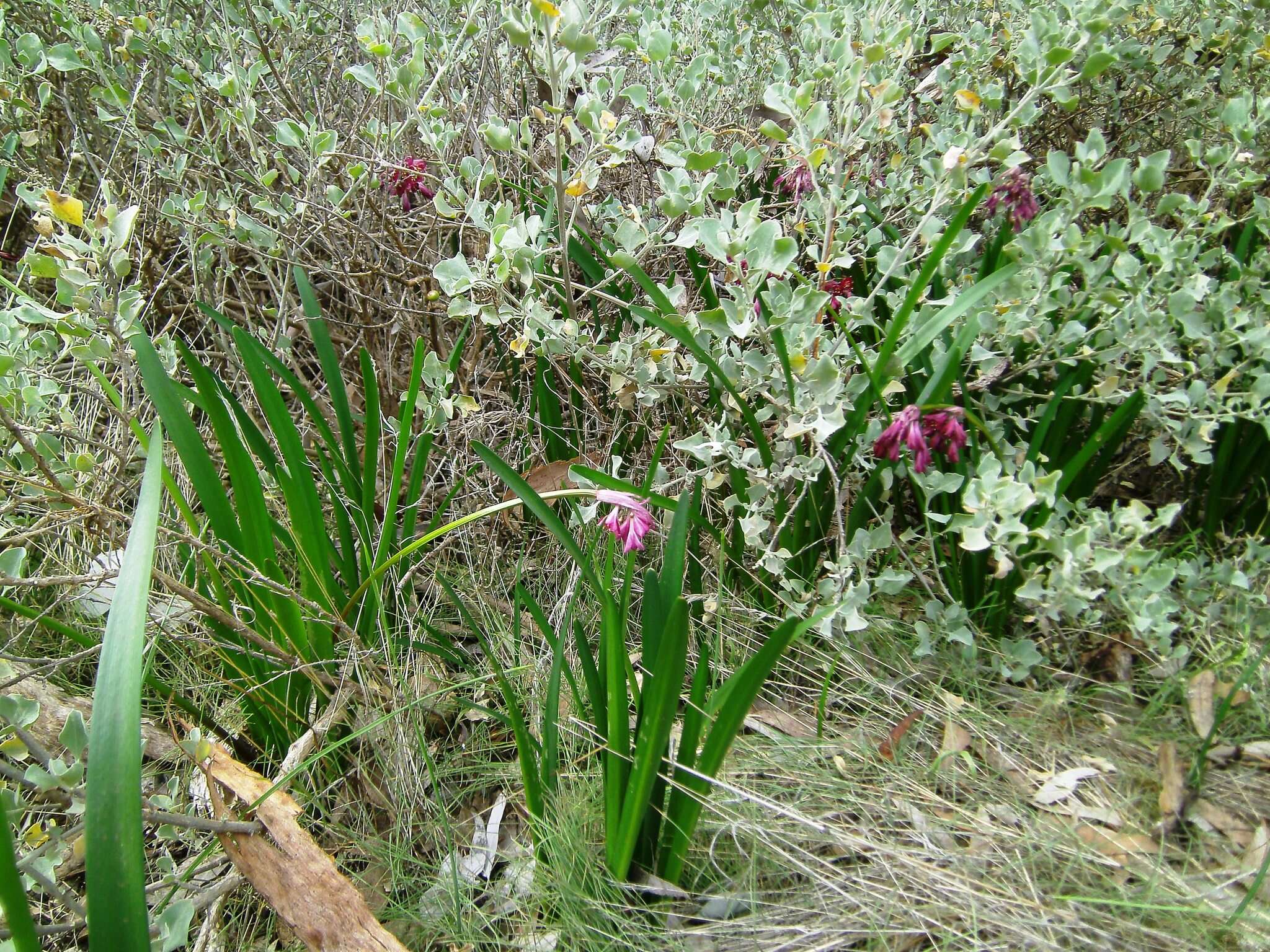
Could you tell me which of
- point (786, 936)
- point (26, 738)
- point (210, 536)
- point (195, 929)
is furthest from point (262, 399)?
point (786, 936)

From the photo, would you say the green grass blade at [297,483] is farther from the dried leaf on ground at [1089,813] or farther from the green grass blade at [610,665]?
the dried leaf on ground at [1089,813]

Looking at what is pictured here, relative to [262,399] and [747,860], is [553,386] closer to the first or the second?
[262,399]

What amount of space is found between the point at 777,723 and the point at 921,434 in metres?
0.64

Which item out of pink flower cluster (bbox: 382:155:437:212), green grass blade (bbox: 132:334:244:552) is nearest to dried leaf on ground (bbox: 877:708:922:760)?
green grass blade (bbox: 132:334:244:552)

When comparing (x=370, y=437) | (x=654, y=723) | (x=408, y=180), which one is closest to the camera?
(x=654, y=723)

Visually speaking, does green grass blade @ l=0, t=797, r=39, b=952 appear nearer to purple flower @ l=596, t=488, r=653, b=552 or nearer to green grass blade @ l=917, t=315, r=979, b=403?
purple flower @ l=596, t=488, r=653, b=552

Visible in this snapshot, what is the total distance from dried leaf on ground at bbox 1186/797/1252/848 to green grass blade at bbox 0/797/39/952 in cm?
165

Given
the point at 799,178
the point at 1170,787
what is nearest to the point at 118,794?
the point at 1170,787

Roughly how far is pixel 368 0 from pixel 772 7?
1328mm

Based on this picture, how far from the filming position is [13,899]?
0.82 metres

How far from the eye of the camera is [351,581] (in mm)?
1810

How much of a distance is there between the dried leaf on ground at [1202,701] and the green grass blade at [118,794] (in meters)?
1.68

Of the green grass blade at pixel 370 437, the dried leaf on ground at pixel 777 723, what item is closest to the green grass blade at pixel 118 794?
the green grass blade at pixel 370 437

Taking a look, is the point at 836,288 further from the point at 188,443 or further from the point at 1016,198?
the point at 188,443
